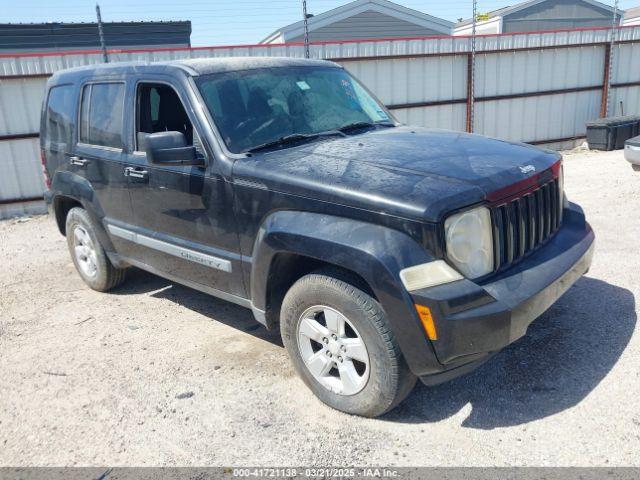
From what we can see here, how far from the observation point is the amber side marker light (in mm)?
2666

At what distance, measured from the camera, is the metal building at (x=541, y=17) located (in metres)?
26.8

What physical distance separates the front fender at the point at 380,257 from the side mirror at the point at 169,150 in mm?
1039

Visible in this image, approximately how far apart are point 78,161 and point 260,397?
9.45 ft

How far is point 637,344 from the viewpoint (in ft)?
12.2

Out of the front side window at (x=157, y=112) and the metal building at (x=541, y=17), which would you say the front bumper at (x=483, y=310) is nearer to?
the front side window at (x=157, y=112)

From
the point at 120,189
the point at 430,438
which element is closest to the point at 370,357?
the point at 430,438

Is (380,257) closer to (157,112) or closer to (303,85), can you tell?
(303,85)

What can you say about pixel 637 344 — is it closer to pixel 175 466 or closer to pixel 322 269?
pixel 322 269

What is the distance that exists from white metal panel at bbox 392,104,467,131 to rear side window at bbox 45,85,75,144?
7661mm

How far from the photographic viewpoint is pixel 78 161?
16.3 ft

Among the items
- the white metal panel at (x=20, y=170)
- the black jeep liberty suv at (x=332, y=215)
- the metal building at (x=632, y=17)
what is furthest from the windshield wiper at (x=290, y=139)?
the metal building at (x=632, y=17)

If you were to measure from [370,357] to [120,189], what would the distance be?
8.74ft

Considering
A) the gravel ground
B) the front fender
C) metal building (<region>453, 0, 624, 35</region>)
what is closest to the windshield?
the front fender

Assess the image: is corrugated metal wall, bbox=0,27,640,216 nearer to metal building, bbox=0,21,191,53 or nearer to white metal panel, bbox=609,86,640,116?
white metal panel, bbox=609,86,640,116
